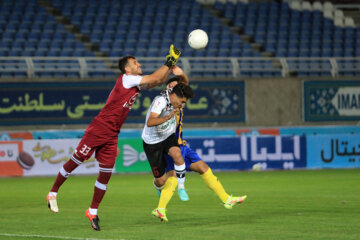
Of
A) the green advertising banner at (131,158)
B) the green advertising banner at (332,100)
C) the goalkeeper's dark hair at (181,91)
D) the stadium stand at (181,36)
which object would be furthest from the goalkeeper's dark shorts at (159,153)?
the green advertising banner at (332,100)

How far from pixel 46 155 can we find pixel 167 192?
503 inches

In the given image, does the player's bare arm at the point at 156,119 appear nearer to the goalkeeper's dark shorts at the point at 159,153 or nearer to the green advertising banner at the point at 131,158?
the goalkeeper's dark shorts at the point at 159,153

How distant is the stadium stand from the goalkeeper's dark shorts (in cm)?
1483

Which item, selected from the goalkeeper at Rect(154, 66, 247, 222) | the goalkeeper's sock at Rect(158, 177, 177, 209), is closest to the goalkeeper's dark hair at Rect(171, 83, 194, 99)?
the goalkeeper at Rect(154, 66, 247, 222)

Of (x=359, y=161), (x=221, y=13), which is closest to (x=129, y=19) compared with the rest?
(x=221, y=13)

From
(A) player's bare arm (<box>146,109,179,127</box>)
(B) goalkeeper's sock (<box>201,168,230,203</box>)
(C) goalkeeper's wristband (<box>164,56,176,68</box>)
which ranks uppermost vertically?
(C) goalkeeper's wristband (<box>164,56,176,68</box>)

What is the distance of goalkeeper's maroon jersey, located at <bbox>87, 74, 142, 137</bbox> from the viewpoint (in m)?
9.35

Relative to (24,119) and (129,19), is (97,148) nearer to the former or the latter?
(24,119)

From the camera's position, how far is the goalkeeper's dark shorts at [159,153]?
34.4 feet

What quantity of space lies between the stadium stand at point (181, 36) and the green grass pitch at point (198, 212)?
26.3 ft

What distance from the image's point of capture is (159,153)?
10.5 metres

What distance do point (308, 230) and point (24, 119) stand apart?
18434mm

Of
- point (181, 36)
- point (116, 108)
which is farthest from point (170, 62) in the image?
point (181, 36)

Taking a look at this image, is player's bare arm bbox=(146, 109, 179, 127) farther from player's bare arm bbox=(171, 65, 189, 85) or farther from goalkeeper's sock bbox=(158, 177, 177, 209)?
goalkeeper's sock bbox=(158, 177, 177, 209)
